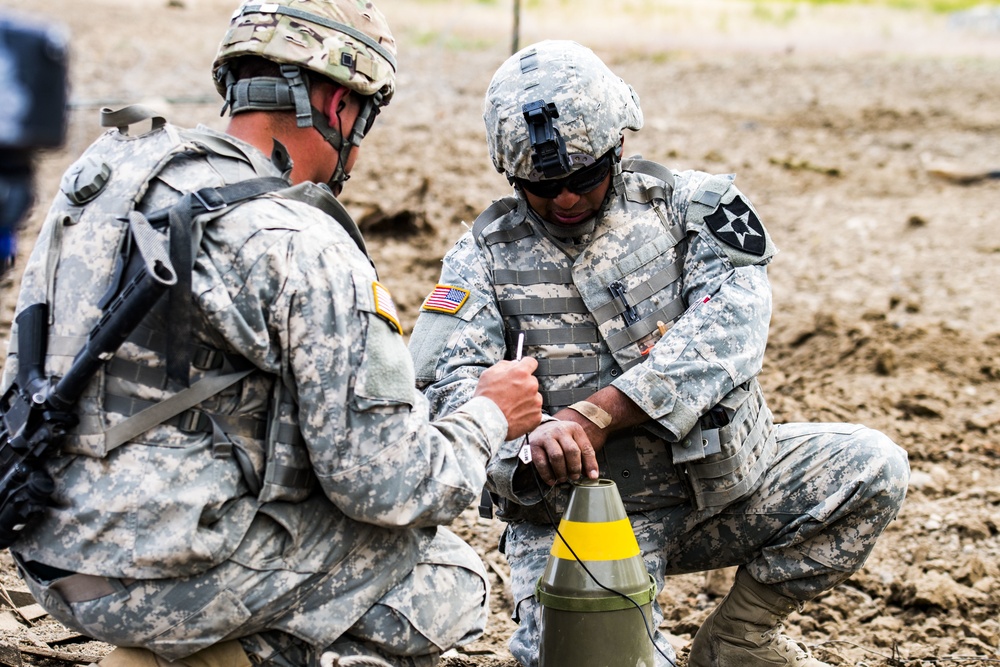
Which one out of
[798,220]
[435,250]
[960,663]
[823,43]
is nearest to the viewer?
[960,663]

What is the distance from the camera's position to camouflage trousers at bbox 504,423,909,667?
400cm

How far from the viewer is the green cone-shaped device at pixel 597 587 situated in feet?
11.6

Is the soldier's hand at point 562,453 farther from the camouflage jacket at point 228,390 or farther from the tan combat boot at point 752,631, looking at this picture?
the tan combat boot at point 752,631

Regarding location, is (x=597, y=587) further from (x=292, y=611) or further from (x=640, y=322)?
(x=640, y=322)

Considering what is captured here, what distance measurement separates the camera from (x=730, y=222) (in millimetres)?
4113

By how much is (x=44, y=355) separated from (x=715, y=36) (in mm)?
20539

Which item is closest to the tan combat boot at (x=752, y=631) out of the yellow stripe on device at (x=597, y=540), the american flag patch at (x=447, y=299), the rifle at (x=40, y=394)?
the yellow stripe on device at (x=597, y=540)

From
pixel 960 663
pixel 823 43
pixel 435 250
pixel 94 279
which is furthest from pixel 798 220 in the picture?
pixel 823 43

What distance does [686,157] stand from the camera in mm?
12102

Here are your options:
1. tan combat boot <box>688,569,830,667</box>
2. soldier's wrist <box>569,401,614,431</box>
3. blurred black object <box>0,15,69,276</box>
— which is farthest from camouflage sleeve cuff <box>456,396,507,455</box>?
blurred black object <box>0,15,69,276</box>

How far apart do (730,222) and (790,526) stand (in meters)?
1.03

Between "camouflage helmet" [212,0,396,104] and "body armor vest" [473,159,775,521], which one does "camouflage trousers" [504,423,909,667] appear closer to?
"body armor vest" [473,159,775,521]

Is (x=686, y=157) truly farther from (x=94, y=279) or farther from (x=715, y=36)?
(x=715, y=36)

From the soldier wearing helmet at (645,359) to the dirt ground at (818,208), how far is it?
1.93ft
